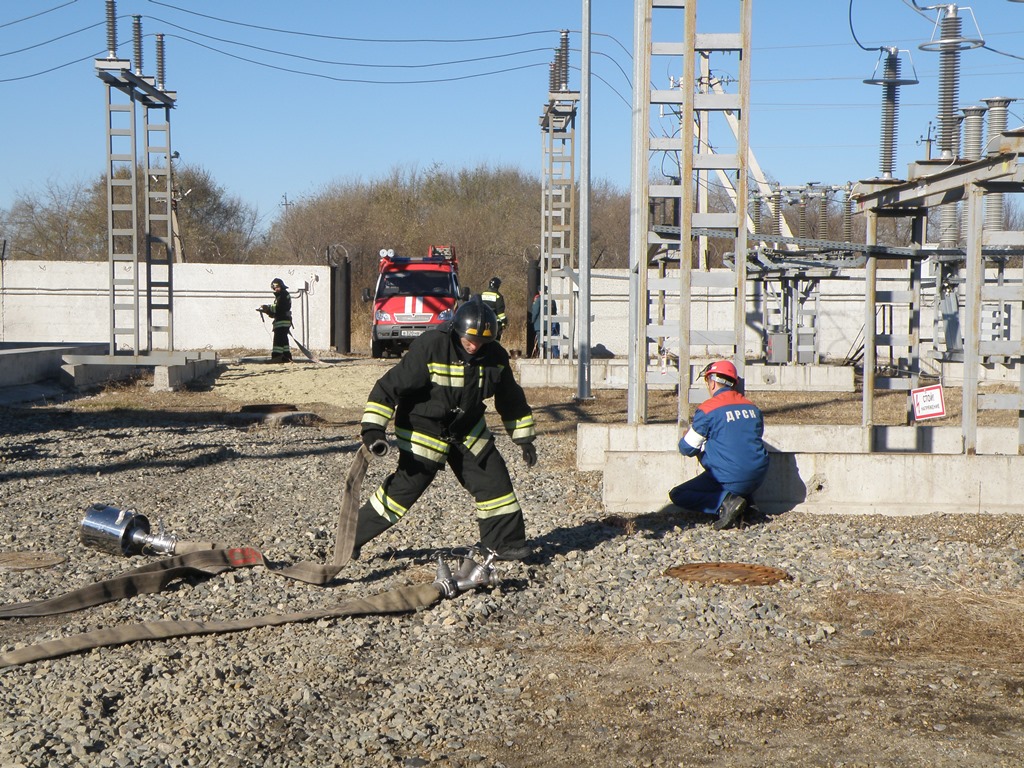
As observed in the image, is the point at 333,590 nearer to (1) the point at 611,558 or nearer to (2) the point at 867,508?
(1) the point at 611,558

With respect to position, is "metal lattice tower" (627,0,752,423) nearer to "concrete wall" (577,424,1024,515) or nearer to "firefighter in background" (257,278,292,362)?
"concrete wall" (577,424,1024,515)

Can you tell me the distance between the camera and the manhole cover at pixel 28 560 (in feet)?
24.4

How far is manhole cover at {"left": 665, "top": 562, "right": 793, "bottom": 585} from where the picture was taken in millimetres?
6934

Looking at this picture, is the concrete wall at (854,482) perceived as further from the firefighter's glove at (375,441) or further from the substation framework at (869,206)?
the firefighter's glove at (375,441)

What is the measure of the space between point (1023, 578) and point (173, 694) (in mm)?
5046

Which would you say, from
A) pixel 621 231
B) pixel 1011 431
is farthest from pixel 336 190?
pixel 1011 431

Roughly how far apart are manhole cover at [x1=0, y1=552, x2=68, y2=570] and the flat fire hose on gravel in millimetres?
863

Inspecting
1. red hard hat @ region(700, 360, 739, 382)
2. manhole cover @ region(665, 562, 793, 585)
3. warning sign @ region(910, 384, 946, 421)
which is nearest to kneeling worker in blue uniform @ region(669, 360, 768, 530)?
red hard hat @ region(700, 360, 739, 382)

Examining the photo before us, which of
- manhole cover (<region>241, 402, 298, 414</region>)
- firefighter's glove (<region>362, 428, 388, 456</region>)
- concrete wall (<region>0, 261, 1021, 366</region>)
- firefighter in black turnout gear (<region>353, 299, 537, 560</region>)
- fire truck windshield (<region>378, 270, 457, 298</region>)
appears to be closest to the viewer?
firefighter's glove (<region>362, 428, 388, 456</region>)

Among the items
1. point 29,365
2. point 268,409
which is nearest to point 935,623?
point 268,409

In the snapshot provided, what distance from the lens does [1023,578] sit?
705 centimetres

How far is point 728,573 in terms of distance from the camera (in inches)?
280

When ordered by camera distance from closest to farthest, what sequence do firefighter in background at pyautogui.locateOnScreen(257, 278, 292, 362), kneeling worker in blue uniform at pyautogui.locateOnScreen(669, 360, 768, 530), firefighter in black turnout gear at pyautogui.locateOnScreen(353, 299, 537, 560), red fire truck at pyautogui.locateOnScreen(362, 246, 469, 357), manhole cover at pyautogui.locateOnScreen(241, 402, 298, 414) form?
firefighter in black turnout gear at pyautogui.locateOnScreen(353, 299, 537, 560) → kneeling worker in blue uniform at pyautogui.locateOnScreen(669, 360, 768, 530) → manhole cover at pyautogui.locateOnScreen(241, 402, 298, 414) → firefighter in background at pyautogui.locateOnScreen(257, 278, 292, 362) → red fire truck at pyautogui.locateOnScreen(362, 246, 469, 357)

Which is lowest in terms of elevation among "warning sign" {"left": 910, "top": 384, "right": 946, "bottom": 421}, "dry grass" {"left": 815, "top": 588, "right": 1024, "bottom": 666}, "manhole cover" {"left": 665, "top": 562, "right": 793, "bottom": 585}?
"dry grass" {"left": 815, "top": 588, "right": 1024, "bottom": 666}
